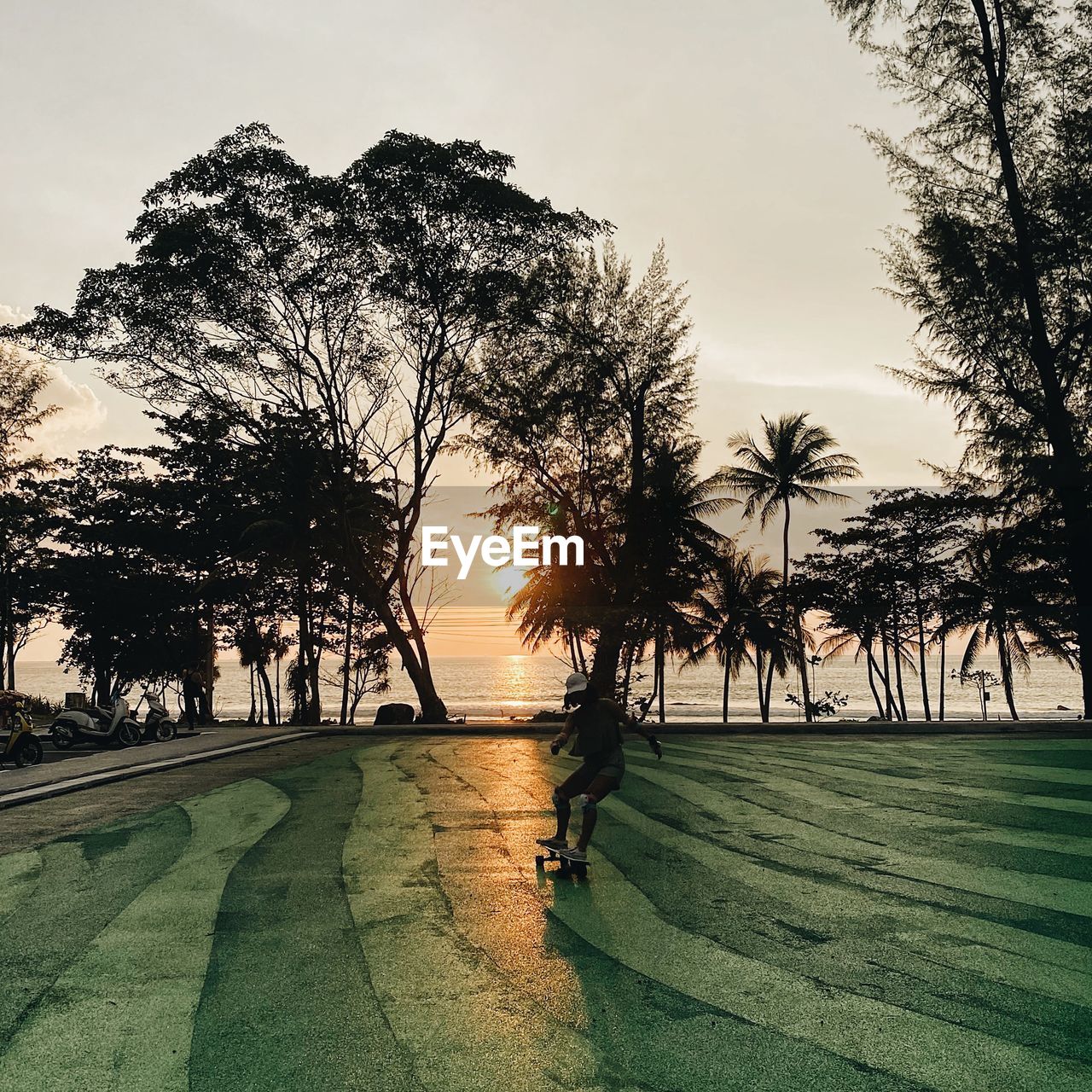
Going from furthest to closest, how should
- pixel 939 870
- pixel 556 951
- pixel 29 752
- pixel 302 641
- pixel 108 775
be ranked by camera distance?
pixel 302 641, pixel 29 752, pixel 108 775, pixel 939 870, pixel 556 951

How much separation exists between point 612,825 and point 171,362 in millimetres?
23113

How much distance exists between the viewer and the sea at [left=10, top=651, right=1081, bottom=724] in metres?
71.1

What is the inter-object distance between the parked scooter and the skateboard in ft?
51.5

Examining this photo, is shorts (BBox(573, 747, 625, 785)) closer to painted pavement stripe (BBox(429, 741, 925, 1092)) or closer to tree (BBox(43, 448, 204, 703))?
painted pavement stripe (BBox(429, 741, 925, 1092))

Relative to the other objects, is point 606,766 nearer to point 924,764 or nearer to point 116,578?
point 924,764

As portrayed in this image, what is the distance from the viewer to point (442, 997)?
5051 millimetres

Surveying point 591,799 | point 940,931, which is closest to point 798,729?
point 591,799

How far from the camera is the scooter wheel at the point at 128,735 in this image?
69.7 feet

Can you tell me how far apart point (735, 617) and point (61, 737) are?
2947 centimetres

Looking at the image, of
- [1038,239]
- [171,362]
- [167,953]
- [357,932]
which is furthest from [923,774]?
[171,362]

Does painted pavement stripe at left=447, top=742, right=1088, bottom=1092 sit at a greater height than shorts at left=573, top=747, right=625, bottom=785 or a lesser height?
lesser

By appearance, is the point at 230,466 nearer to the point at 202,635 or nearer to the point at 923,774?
the point at 202,635

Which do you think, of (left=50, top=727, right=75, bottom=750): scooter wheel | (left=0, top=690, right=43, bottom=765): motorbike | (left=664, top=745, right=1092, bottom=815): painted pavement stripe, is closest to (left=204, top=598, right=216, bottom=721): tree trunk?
(left=50, top=727, right=75, bottom=750): scooter wheel

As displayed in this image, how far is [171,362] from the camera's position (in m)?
28.0
